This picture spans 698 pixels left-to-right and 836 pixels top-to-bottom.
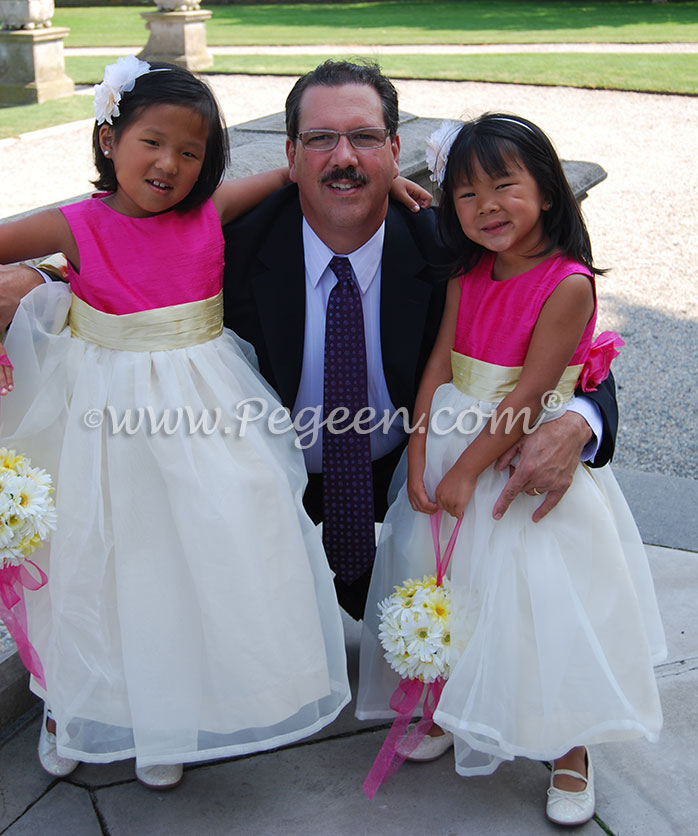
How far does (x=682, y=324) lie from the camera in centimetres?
541

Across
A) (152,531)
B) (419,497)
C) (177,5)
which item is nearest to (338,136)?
(419,497)

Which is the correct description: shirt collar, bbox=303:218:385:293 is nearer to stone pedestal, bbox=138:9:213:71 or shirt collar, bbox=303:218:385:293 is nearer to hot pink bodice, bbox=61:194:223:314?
hot pink bodice, bbox=61:194:223:314

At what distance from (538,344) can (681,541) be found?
1.51 meters

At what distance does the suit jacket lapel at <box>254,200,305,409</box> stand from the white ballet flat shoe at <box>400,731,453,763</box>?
953 mm

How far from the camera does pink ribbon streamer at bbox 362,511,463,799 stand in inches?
87.7

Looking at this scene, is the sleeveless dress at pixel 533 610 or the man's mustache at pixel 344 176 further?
the man's mustache at pixel 344 176

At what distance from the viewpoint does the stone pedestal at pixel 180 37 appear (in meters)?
14.5

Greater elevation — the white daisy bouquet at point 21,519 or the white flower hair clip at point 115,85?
the white flower hair clip at point 115,85

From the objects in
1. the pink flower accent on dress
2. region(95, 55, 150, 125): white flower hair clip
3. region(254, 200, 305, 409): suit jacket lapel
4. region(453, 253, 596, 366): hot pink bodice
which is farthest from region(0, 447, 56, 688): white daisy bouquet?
the pink flower accent on dress

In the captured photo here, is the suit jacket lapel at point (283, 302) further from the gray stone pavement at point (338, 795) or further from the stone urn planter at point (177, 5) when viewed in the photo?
the stone urn planter at point (177, 5)

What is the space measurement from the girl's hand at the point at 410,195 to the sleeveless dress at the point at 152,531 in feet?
2.24

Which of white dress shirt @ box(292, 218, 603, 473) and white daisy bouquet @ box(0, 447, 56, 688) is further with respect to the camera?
white dress shirt @ box(292, 218, 603, 473)

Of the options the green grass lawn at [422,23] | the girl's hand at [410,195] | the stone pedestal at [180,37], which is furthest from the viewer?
the green grass lawn at [422,23]

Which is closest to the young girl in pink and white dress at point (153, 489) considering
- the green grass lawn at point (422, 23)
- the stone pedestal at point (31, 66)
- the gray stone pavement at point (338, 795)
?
the gray stone pavement at point (338, 795)
